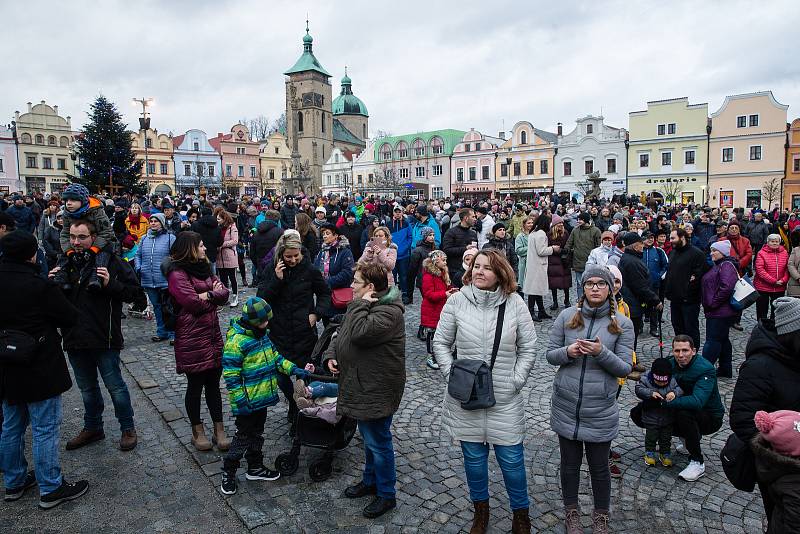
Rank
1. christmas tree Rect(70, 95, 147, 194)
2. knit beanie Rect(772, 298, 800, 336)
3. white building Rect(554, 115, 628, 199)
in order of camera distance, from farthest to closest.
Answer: white building Rect(554, 115, 628, 199), christmas tree Rect(70, 95, 147, 194), knit beanie Rect(772, 298, 800, 336)

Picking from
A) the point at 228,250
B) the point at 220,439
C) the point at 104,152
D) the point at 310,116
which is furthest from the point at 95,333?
the point at 310,116

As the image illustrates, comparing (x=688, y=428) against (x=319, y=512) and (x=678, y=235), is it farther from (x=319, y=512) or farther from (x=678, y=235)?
(x=678, y=235)

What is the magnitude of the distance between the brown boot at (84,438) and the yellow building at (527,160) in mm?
53755

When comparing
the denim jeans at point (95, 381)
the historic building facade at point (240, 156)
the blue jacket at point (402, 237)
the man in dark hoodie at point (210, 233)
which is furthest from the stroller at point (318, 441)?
the historic building facade at point (240, 156)

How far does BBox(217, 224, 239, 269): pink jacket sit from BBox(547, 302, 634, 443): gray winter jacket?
7920 mm

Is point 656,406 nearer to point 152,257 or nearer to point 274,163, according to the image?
point 152,257

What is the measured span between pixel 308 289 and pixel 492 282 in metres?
2.15

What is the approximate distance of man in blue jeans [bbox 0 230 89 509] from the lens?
13.1 feet

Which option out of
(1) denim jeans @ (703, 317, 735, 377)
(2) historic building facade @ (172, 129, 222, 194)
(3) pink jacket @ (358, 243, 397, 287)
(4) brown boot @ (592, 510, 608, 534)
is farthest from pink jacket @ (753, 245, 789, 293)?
(2) historic building facade @ (172, 129, 222, 194)

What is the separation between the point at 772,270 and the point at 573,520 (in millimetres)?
7181

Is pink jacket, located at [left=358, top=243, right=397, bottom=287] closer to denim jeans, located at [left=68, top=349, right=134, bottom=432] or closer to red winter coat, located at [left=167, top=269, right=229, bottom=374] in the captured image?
red winter coat, located at [left=167, top=269, right=229, bottom=374]

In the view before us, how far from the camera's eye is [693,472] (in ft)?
15.1

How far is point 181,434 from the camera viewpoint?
539 cm

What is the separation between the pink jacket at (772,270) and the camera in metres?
8.65
